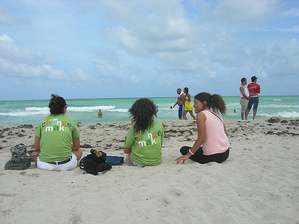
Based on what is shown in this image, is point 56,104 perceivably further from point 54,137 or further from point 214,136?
point 214,136

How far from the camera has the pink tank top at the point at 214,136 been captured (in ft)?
11.4

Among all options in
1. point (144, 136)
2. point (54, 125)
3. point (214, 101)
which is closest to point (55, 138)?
point (54, 125)

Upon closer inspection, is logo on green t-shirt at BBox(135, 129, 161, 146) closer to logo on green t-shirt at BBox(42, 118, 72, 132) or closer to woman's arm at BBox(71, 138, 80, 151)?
woman's arm at BBox(71, 138, 80, 151)

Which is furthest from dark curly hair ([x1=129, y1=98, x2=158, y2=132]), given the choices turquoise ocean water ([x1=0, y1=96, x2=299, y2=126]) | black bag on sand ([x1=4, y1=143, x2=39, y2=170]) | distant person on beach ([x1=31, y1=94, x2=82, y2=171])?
turquoise ocean water ([x1=0, y1=96, x2=299, y2=126])

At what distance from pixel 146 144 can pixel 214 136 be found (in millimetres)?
1185

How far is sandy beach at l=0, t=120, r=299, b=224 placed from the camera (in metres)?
2.09

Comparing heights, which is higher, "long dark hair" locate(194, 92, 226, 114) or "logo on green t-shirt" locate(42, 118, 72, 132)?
"long dark hair" locate(194, 92, 226, 114)

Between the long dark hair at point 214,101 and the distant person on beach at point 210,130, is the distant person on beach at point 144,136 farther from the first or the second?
the long dark hair at point 214,101

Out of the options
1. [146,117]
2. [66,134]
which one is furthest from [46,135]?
[146,117]

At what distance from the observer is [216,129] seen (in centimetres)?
351

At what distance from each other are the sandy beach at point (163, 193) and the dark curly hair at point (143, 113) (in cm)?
75

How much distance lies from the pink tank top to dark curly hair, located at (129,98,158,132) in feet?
3.05

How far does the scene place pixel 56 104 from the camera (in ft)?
11.0

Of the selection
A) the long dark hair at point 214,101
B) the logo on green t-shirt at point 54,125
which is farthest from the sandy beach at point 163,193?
the long dark hair at point 214,101
